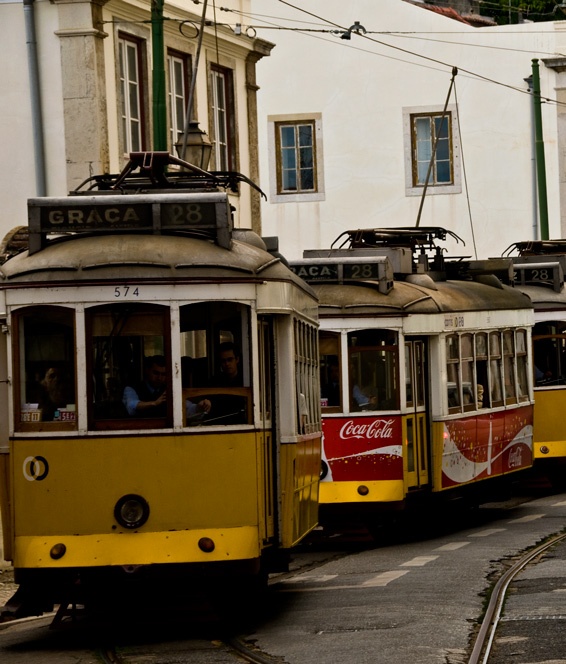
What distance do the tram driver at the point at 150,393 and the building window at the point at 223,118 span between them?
53.8 ft

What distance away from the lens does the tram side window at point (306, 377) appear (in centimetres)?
1288

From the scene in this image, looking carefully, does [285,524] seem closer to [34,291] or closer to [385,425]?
[34,291]

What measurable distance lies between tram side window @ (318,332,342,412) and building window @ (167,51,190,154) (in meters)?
8.20

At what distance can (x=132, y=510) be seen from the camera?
11.5m

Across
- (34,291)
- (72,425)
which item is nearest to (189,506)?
(72,425)

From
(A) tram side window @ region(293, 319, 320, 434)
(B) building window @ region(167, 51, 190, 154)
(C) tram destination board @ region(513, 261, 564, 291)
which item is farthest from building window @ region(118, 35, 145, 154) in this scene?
(A) tram side window @ region(293, 319, 320, 434)

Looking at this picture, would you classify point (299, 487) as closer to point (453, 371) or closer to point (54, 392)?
point (54, 392)

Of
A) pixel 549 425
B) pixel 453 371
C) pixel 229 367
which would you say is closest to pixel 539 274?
pixel 549 425

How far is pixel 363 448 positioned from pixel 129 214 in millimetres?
6643

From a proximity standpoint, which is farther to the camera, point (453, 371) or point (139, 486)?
point (453, 371)

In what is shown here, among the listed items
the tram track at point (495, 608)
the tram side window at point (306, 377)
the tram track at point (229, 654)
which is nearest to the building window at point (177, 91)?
the tram track at point (495, 608)

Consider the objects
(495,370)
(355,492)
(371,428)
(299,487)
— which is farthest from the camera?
(495,370)

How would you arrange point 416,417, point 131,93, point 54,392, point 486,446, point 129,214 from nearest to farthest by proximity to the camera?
point 54,392
point 129,214
point 416,417
point 486,446
point 131,93

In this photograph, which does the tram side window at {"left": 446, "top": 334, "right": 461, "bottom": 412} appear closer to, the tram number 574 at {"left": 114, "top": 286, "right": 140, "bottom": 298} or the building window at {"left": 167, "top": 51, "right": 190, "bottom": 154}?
the building window at {"left": 167, "top": 51, "right": 190, "bottom": 154}
